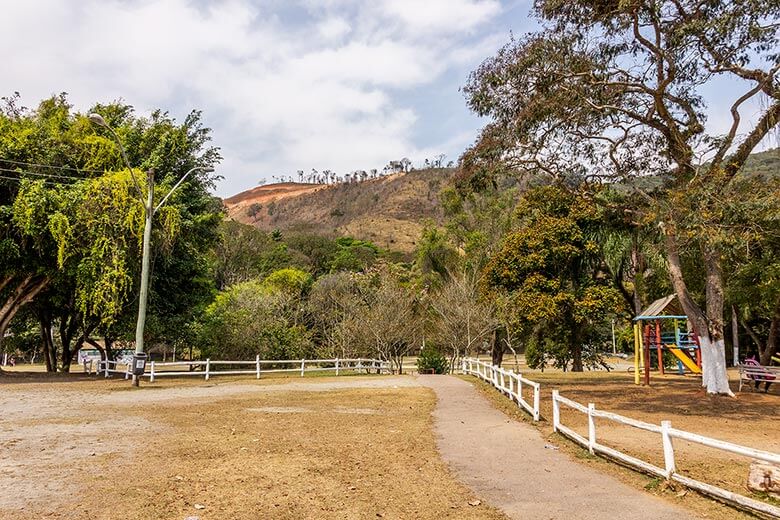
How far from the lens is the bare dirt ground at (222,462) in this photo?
20.0 feet

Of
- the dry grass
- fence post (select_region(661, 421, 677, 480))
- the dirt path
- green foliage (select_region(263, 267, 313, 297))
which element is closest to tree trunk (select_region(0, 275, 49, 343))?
the dry grass

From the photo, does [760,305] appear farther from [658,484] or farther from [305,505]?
[305,505]

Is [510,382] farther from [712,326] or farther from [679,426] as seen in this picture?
[712,326]

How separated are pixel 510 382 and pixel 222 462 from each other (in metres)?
11.1

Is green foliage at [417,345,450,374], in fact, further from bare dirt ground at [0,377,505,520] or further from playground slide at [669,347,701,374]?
bare dirt ground at [0,377,505,520]

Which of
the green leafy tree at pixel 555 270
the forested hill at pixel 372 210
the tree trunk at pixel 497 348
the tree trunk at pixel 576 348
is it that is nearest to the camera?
the green leafy tree at pixel 555 270

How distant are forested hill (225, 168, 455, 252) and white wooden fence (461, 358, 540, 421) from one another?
288ft

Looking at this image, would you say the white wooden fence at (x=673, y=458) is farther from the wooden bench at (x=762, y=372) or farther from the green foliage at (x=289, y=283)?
the green foliage at (x=289, y=283)

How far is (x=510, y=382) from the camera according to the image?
1780 cm

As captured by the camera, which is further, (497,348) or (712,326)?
(497,348)

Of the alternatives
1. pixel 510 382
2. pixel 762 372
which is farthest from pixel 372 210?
pixel 510 382

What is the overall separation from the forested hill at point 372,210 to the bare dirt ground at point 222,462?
10162cm

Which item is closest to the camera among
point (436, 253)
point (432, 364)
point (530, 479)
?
point (530, 479)

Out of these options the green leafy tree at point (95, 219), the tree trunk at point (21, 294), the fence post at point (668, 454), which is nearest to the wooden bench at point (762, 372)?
the fence post at point (668, 454)
